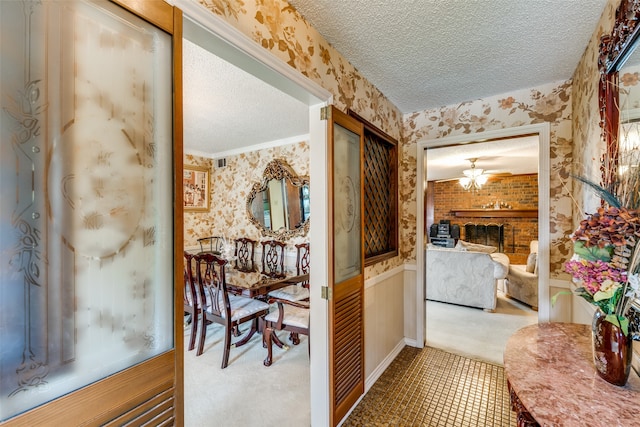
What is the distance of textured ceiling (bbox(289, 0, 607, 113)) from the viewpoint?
146 cm

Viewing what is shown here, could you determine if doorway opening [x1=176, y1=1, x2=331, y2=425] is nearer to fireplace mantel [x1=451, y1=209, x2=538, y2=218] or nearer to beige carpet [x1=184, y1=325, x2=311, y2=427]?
beige carpet [x1=184, y1=325, x2=311, y2=427]

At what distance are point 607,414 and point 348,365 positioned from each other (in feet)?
4.36

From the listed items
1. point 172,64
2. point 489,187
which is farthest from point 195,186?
point 489,187

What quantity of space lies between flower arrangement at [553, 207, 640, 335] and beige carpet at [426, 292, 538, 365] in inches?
80.3

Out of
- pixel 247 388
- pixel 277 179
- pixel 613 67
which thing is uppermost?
pixel 613 67

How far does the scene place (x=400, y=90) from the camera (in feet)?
8.01

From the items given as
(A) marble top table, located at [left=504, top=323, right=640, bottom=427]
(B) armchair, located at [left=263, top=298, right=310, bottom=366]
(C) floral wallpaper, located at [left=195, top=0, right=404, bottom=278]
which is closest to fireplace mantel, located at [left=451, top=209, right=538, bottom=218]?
(C) floral wallpaper, located at [left=195, top=0, right=404, bottom=278]

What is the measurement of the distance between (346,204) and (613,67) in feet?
4.85

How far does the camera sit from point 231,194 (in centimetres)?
499

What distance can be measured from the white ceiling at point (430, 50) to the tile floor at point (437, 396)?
2.44 metres

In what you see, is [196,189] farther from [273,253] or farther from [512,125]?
[512,125]

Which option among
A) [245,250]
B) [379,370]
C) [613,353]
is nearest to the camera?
[613,353]

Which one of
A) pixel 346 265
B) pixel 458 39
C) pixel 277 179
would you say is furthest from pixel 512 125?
pixel 277 179

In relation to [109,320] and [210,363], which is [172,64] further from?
[210,363]
